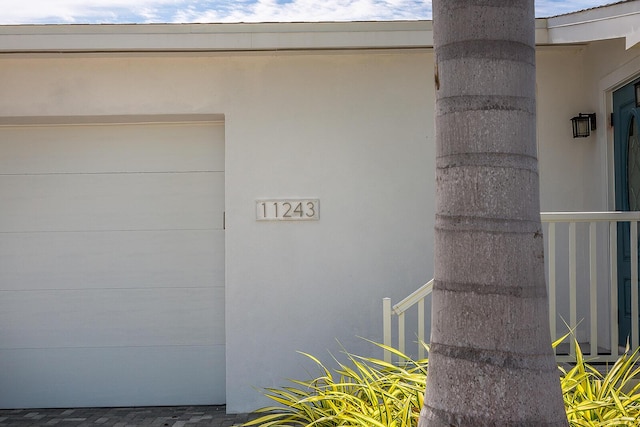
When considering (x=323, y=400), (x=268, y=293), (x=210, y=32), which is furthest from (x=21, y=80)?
(x=323, y=400)

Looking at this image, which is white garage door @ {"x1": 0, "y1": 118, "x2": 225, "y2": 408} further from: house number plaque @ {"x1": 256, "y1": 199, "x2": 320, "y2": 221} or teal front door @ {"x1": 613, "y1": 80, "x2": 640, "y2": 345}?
teal front door @ {"x1": 613, "y1": 80, "x2": 640, "y2": 345}

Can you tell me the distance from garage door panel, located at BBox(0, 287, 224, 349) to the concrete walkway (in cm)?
54

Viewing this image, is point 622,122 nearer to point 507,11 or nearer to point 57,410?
point 507,11

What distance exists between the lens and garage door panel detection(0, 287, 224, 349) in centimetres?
659

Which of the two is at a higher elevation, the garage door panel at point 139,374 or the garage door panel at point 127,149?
the garage door panel at point 127,149

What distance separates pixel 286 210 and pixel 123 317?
1695 mm

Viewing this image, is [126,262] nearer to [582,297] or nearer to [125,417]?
[125,417]

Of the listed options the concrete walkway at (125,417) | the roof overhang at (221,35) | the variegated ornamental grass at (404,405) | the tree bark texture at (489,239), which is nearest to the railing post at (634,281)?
the variegated ornamental grass at (404,405)

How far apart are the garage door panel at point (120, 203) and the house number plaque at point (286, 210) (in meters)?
0.49

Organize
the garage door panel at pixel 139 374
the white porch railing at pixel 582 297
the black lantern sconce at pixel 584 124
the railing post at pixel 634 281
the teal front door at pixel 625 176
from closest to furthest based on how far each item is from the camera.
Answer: the railing post at pixel 634 281
the white porch railing at pixel 582 297
the teal front door at pixel 625 176
the black lantern sconce at pixel 584 124
the garage door panel at pixel 139 374

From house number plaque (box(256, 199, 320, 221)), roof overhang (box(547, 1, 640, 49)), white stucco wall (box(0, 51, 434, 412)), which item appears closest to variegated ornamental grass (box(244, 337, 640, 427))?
white stucco wall (box(0, 51, 434, 412))

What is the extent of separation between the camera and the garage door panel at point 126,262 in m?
6.61

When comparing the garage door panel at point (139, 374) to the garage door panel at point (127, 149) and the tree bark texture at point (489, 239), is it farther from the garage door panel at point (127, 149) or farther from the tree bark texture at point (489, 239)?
the tree bark texture at point (489, 239)

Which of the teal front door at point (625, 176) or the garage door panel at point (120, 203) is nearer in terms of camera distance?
the teal front door at point (625, 176)
